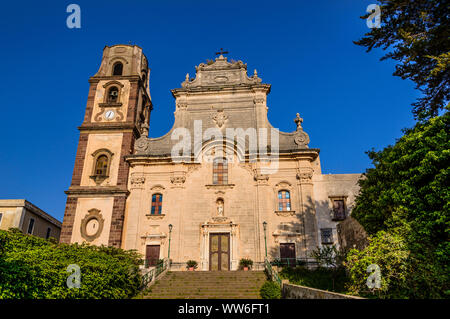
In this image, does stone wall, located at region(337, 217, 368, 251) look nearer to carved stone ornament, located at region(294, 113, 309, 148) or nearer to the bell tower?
carved stone ornament, located at region(294, 113, 309, 148)

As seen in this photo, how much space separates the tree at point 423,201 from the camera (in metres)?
10.5

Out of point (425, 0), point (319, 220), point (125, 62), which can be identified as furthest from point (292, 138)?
point (125, 62)

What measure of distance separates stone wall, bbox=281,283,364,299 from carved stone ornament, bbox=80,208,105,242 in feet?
49.0

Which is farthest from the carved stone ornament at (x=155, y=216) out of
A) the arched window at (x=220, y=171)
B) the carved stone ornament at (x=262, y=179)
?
the carved stone ornament at (x=262, y=179)

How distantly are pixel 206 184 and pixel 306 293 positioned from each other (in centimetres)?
1380

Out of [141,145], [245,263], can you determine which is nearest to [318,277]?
[245,263]

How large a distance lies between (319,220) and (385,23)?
14346 mm

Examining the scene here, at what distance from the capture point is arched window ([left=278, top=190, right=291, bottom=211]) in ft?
79.5

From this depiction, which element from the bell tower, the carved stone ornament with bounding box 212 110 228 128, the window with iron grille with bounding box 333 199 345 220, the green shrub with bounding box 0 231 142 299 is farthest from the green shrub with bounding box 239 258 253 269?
the carved stone ornament with bounding box 212 110 228 128

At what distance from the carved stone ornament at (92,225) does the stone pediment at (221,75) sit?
512 inches

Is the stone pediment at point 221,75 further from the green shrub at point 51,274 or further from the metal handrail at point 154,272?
the green shrub at point 51,274

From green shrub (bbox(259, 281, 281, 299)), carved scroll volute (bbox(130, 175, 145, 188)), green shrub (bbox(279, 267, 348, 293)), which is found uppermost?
carved scroll volute (bbox(130, 175, 145, 188))

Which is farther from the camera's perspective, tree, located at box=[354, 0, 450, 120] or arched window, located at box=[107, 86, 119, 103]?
arched window, located at box=[107, 86, 119, 103]
